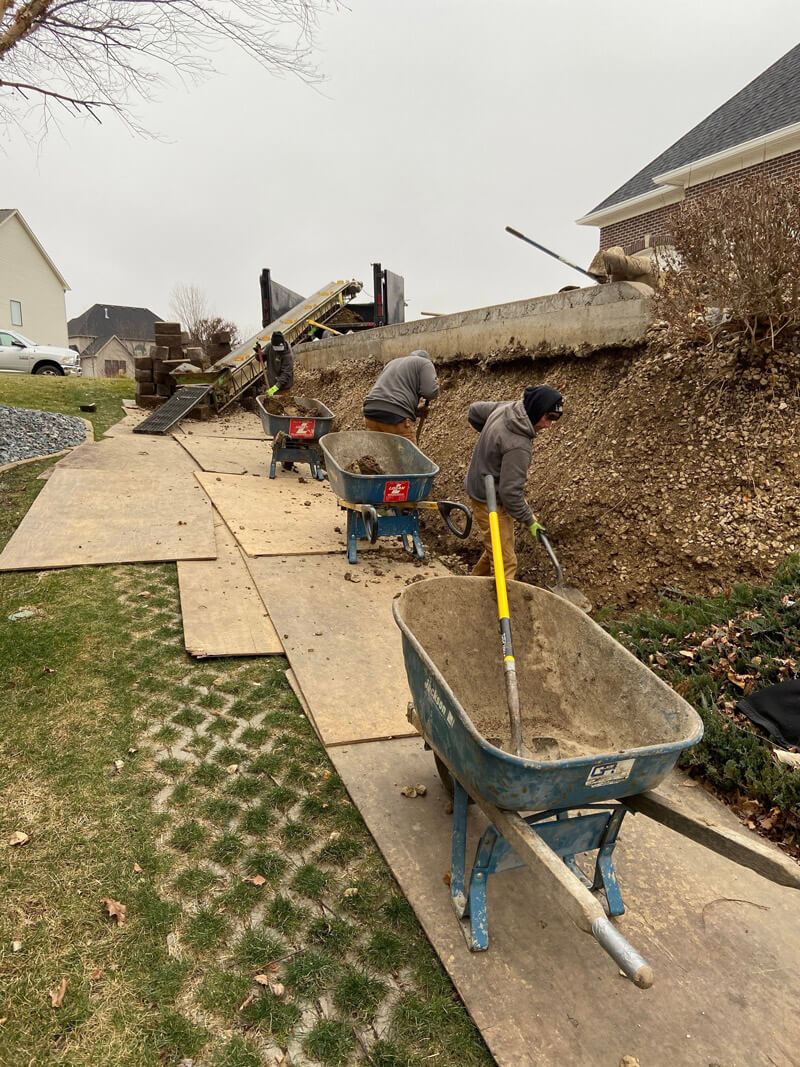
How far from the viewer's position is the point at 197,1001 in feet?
7.02

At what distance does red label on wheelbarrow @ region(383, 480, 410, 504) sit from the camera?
586 cm

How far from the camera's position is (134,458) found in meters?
10.1

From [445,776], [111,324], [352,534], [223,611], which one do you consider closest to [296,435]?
[352,534]

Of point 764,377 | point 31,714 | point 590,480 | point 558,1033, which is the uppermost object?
point 764,377

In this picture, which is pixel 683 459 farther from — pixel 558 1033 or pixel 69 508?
pixel 69 508

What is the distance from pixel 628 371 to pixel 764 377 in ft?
4.86

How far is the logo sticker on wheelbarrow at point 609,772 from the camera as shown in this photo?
2.08 m

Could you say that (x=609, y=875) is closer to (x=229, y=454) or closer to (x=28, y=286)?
(x=229, y=454)

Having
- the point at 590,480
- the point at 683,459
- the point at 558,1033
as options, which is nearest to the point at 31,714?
the point at 558,1033

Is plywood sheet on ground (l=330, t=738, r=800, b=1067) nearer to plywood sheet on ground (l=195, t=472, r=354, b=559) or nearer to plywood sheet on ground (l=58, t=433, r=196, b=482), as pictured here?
plywood sheet on ground (l=195, t=472, r=354, b=559)

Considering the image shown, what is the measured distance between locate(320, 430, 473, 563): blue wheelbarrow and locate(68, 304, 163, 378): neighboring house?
180 ft

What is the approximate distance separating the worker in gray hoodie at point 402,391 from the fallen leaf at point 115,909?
5455 mm

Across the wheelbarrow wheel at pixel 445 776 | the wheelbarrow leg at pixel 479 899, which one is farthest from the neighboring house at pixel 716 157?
the wheelbarrow leg at pixel 479 899

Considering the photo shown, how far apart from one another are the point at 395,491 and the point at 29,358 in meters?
21.0
